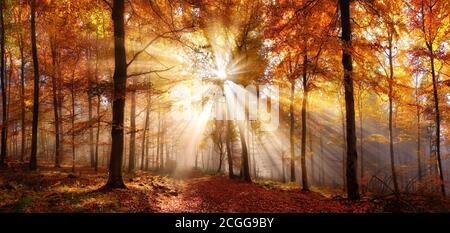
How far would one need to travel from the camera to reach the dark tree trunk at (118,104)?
11875mm

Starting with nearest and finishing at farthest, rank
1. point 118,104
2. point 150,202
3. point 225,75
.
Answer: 1. point 150,202
2. point 118,104
3. point 225,75

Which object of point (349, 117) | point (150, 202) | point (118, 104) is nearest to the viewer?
point (150, 202)

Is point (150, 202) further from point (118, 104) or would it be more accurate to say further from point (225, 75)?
point (225, 75)

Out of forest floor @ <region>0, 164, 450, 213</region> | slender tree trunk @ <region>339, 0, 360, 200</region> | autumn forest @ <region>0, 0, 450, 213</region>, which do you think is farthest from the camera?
slender tree trunk @ <region>339, 0, 360, 200</region>

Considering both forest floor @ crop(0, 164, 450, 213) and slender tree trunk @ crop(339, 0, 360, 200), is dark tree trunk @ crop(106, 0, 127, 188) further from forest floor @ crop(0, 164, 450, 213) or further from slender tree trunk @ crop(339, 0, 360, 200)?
slender tree trunk @ crop(339, 0, 360, 200)

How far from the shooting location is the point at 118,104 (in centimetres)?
1227

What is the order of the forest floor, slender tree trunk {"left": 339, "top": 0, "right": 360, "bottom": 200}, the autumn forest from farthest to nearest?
slender tree trunk {"left": 339, "top": 0, "right": 360, "bottom": 200}
the autumn forest
the forest floor

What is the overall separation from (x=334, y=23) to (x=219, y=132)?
21118mm

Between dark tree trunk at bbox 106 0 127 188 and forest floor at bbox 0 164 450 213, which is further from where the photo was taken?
dark tree trunk at bbox 106 0 127 188

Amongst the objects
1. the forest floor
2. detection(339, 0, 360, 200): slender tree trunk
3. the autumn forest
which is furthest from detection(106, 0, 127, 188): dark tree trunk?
detection(339, 0, 360, 200): slender tree trunk

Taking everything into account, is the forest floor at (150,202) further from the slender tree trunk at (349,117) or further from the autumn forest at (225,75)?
the slender tree trunk at (349,117)

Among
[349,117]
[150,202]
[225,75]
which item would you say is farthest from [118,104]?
[225,75]

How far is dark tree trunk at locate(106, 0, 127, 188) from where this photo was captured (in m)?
11.9
